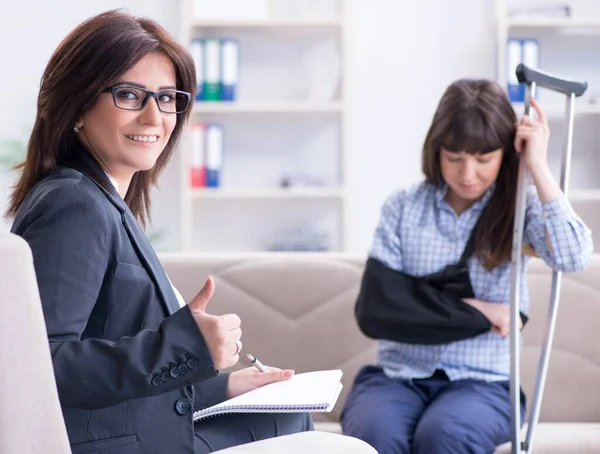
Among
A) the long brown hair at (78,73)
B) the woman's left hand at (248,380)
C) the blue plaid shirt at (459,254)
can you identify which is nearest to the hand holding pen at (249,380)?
the woman's left hand at (248,380)

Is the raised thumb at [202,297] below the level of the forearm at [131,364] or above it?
above

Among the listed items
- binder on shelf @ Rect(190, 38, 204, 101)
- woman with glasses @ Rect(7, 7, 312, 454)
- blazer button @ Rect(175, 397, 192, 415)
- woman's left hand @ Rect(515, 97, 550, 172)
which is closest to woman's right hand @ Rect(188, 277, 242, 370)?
woman with glasses @ Rect(7, 7, 312, 454)

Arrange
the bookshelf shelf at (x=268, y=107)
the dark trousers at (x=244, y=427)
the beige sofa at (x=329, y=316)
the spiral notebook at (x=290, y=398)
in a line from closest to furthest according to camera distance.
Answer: the spiral notebook at (x=290, y=398)
the dark trousers at (x=244, y=427)
the beige sofa at (x=329, y=316)
the bookshelf shelf at (x=268, y=107)

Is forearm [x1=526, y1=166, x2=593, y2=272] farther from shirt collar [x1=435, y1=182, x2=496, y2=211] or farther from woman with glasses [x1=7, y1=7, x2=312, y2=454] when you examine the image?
woman with glasses [x1=7, y1=7, x2=312, y2=454]

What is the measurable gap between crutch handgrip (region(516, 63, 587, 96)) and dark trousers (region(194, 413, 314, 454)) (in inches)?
39.9

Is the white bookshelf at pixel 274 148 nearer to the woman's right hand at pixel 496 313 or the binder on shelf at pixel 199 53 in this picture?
the binder on shelf at pixel 199 53

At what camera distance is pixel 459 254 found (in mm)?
2504

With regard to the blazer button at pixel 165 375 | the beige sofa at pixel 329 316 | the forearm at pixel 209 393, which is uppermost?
the blazer button at pixel 165 375

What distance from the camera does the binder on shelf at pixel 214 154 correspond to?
198 inches

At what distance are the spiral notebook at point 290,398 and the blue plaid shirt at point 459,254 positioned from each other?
0.84 meters

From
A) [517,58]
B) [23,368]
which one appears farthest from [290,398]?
[517,58]

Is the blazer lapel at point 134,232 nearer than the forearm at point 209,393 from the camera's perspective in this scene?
Yes

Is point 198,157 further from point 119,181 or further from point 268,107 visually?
point 119,181

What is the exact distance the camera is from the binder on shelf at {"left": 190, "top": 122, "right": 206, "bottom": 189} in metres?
5.03
